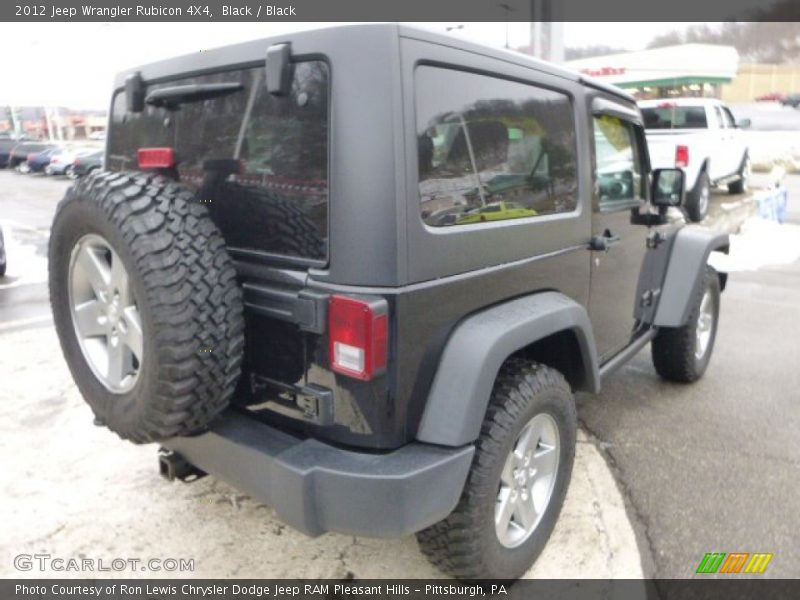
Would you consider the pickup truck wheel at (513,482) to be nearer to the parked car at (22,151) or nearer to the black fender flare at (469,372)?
the black fender flare at (469,372)

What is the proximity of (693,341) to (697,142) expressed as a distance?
783 centimetres

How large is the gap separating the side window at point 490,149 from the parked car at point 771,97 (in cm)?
4500

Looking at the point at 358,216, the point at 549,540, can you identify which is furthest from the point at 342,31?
the point at 549,540

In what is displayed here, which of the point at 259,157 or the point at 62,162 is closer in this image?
the point at 259,157

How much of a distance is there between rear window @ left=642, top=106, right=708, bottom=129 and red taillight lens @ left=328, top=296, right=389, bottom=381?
11.2m

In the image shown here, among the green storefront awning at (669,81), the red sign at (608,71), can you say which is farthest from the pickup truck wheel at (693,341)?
the green storefront awning at (669,81)

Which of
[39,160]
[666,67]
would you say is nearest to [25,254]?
[39,160]

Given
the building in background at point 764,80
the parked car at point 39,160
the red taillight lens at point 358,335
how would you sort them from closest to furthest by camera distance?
the red taillight lens at point 358,335 < the parked car at point 39,160 < the building in background at point 764,80

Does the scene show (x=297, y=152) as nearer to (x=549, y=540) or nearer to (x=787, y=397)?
(x=549, y=540)

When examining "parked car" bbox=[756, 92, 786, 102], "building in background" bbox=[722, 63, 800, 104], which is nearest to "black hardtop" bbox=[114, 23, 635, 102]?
"parked car" bbox=[756, 92, 786, 102]

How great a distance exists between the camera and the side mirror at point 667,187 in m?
3.47

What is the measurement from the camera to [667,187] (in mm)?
3527

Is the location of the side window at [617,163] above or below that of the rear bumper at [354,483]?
above

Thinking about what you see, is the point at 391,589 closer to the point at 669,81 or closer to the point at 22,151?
the point at 669,81
